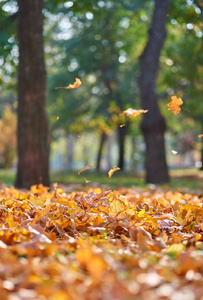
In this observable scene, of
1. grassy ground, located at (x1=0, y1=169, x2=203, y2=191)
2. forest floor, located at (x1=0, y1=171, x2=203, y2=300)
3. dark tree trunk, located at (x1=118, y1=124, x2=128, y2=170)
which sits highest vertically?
dark tree trunk, located at (x1=118, y1=124, x2=128, y2=170)

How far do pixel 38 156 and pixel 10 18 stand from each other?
4.53 m

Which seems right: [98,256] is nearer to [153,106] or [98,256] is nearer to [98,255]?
[98,255]

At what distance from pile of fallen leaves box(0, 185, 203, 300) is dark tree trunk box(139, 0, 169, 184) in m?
7.73

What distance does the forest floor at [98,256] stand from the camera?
1.52 metres

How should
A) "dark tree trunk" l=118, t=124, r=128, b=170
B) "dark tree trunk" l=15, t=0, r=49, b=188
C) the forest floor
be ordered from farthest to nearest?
"dark tree trunk" l=118, t=124, r=128, b=170
"dark tree trunk" l=15, t=0, r=49, b=188
the forest floor

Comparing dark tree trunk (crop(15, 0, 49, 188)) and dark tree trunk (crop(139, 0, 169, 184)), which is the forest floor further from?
dark tree trunk (crop(139, 0, 169, 184))

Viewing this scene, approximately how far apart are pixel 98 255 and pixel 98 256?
45mm

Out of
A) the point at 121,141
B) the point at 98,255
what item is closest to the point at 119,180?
the point at 121,141

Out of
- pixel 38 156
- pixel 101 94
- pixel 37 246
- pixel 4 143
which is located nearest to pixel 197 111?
pixel 101 94

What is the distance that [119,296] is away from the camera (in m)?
1.42

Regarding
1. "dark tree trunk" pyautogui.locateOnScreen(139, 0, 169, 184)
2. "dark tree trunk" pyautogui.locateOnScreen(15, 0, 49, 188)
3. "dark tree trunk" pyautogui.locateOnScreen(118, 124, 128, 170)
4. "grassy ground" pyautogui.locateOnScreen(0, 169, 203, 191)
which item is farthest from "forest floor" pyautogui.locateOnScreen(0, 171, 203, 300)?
"dark tree trunk" pyautogui.locateOnScreen(118, 124, 128, 170)

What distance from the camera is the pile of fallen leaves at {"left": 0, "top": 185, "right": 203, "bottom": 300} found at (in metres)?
1.52

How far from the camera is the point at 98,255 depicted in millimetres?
1942

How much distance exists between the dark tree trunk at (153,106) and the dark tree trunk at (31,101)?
13.2ft
